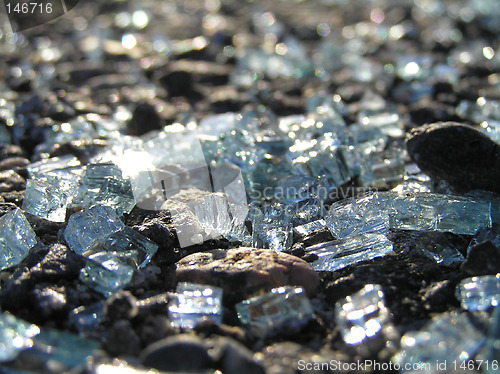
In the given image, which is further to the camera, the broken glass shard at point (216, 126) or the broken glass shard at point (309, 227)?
the broken glass shard at point (216, 126)

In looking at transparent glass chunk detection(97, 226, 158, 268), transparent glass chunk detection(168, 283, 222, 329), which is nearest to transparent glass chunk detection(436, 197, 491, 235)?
transparent glass chunk detection(168, 283, 222, 329)

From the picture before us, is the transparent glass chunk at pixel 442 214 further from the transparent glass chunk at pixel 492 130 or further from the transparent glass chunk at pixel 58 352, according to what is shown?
the transparent glass chunk at pixel 58 352

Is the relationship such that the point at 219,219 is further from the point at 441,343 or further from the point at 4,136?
the point at 4,136

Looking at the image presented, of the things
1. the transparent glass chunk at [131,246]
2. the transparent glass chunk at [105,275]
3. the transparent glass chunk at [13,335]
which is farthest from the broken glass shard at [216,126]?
the transparent glass chunk at [13,335]

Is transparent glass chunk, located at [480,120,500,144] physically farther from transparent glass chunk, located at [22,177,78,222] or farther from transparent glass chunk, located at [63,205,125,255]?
transparent glass chunk, located at [22,177,78,222]

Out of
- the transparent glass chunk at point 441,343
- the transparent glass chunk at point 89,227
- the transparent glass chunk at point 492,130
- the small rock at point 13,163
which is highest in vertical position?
the small rock at point 13,163

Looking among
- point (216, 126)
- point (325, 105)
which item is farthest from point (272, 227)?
point (325, 105)

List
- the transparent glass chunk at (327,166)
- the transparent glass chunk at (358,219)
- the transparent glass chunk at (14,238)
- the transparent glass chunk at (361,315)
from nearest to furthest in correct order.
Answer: the transparent glass chunk at (361,315) → the transparent glass chunk at (14,238) → the transparent glass chunk at (358,219) → the transparent glass chunk at (327,166)
